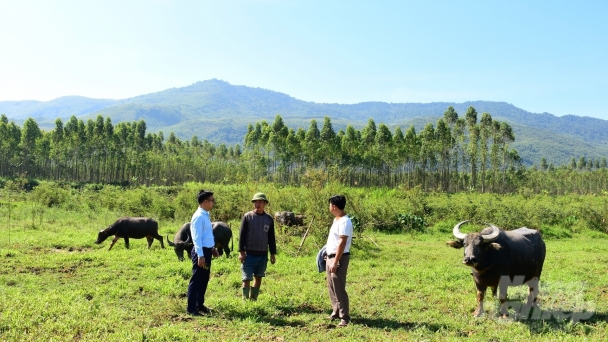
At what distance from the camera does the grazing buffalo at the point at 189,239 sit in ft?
36.9

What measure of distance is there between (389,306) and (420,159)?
177 ft

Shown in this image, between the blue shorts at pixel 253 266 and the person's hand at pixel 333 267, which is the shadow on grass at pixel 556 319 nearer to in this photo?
the person's hand at pixel 333 267

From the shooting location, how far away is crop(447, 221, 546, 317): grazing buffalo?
6473mm

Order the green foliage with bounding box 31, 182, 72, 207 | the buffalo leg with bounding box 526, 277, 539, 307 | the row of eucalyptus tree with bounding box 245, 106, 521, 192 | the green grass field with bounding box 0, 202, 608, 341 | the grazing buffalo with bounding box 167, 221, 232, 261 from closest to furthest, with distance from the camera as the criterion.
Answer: the green grass field with bounding box 0, 202, 608, 341 < the buffalo leg with bounding box 526, 277, 539, 307 < the grazing buffalo with bounding box 167, 221, 232, 261 < the green foliage with bounding box 31, 182, 72, 207 < the row of eucalyptus tree with bounding box 245, 106, 521, 192

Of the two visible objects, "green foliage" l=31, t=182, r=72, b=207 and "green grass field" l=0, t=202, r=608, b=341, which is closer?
"green grass field" l=0, t=202, r=608, b=341

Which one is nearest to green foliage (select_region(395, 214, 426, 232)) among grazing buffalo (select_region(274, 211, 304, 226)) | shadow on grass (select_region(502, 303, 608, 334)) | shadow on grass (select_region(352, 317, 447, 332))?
grazing buffalo (select_region(274, 211, 304, 226))

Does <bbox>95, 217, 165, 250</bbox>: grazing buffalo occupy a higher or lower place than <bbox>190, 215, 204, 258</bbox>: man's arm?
lower

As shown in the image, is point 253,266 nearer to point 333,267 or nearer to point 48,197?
point 333,267

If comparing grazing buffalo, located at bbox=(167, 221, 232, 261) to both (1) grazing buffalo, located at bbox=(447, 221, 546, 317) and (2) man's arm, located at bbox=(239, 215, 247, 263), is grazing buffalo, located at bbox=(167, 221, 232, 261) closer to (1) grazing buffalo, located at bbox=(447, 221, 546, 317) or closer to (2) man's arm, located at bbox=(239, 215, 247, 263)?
(2) man's arm, located at bbox=(239, 215, 247, 263)

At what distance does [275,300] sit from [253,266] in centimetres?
93

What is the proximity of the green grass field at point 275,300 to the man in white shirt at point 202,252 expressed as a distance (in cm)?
29

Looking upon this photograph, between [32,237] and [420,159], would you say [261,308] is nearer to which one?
[32,237]

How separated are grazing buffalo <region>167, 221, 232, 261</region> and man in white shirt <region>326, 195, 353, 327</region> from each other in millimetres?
5975

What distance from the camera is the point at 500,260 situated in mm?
6625
